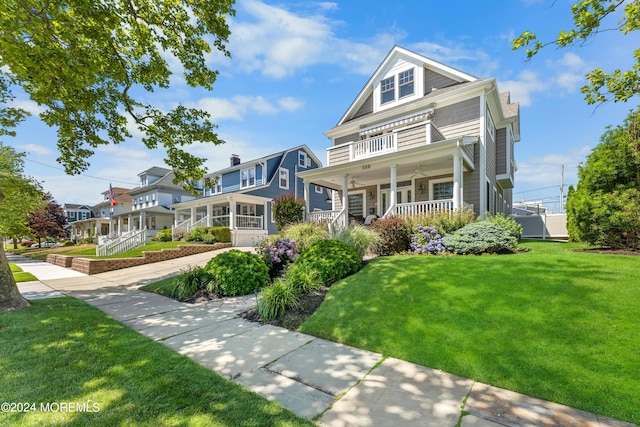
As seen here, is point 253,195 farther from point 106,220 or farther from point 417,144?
point 106,220

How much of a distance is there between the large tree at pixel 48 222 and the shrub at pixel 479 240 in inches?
1605

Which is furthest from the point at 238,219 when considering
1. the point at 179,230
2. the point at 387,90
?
the point at 387,90

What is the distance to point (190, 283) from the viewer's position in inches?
247

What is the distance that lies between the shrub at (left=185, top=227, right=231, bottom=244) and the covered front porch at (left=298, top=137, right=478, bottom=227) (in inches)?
299

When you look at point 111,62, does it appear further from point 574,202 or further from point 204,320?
point 574,202

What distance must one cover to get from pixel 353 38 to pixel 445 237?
22.8 ft

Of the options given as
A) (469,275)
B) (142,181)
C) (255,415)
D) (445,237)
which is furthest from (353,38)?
(142,181)

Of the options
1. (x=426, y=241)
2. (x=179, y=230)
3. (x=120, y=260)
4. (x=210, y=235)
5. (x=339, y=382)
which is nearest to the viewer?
(x=339, y=382)

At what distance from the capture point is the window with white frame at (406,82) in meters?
13.3

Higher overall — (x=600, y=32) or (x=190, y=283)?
(x=600, y=32)

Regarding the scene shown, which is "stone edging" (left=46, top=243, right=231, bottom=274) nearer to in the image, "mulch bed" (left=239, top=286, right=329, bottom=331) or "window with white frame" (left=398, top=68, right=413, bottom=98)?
"mulch bed" (left=239, top=286, right=329, bottom=331)

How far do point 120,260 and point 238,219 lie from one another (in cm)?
939

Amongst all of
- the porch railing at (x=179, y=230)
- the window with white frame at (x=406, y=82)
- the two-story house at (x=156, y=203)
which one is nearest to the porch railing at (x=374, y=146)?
the window with white frame at (x=406, y=82)

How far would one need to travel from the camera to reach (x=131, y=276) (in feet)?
31.2
